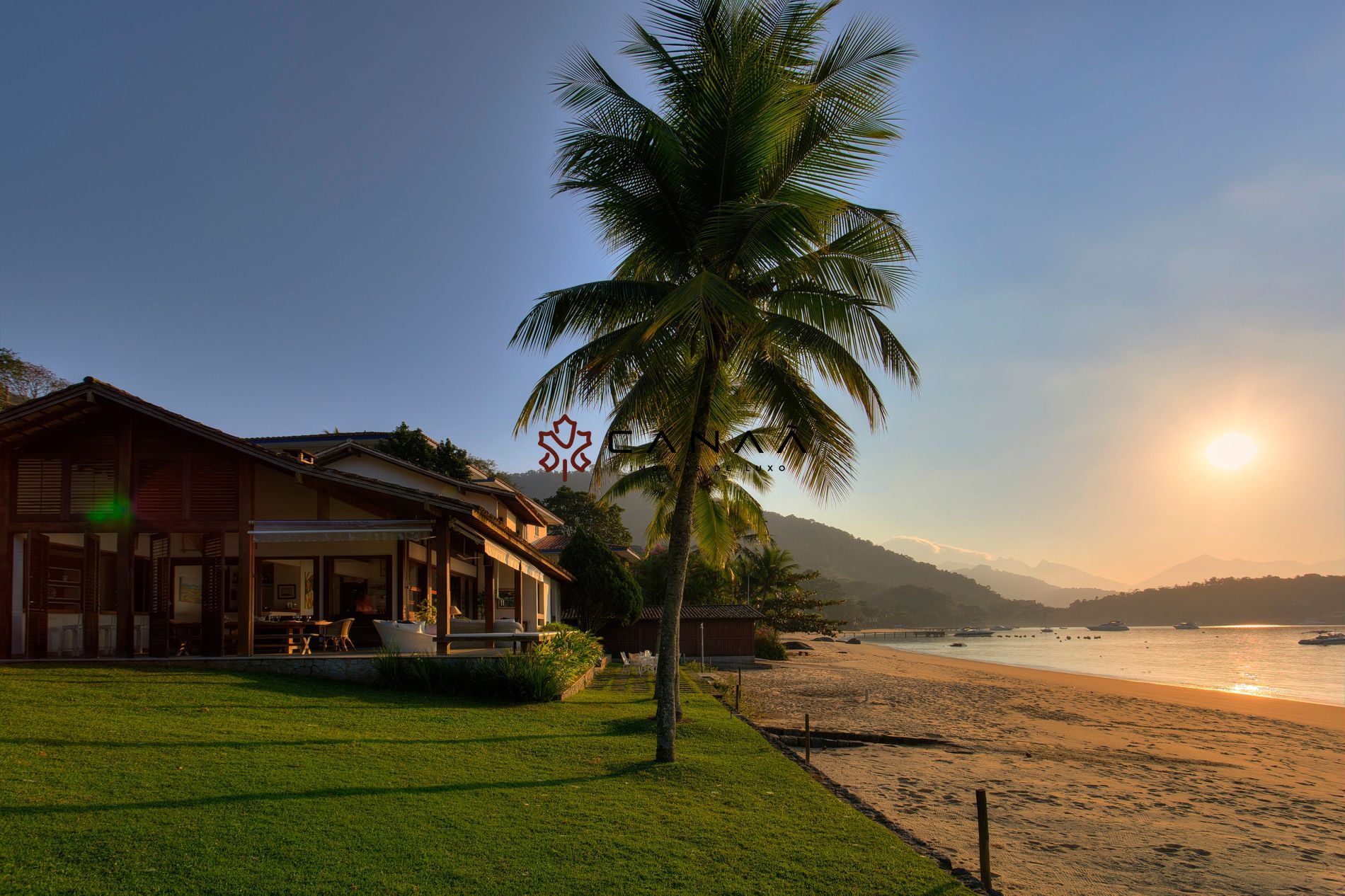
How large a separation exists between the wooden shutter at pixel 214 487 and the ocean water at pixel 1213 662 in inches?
1593

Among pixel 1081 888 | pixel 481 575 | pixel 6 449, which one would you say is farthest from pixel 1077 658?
pixel 6 449

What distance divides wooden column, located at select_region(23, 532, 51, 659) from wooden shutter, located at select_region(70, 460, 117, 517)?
817 millimetres

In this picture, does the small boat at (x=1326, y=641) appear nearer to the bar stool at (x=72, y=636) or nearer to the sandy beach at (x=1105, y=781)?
the sandy beach at (x=1105, y=781)

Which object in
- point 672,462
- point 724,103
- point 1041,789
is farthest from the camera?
point 1041,789

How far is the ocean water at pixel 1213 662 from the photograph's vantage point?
42.3m

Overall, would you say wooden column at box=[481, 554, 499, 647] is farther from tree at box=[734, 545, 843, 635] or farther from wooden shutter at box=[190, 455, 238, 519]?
tree at box=[734, 545, 843, 635]

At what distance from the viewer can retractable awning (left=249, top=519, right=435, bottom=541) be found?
14.3 m

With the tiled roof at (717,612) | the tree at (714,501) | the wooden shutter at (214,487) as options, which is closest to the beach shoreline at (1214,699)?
the tiled roof at (717,612)

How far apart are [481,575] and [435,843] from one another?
20764mm

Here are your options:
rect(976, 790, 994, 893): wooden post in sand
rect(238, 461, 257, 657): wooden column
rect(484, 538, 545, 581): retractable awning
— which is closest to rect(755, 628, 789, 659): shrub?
rect(484, 538, 545, 581): retractable awning

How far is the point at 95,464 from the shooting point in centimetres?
1453

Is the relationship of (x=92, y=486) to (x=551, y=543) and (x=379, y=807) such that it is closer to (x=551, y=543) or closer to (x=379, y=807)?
(x=379, y=807)

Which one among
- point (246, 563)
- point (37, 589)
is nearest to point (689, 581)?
point (246, 563)

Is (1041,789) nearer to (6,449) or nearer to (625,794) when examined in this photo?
(625,794)
